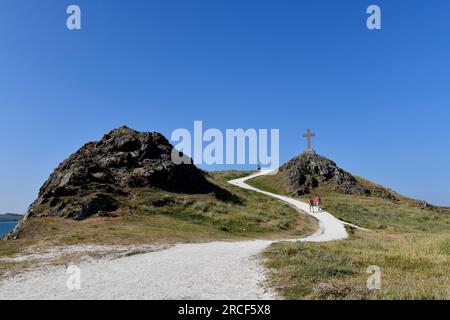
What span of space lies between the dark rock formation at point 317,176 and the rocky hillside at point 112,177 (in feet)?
102

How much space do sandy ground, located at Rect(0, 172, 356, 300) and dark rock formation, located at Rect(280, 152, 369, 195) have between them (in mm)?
58823

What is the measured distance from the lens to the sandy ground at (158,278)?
14.2 metres

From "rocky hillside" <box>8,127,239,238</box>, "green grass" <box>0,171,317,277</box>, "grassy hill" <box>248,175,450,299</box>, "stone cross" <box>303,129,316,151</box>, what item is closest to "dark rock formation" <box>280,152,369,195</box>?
"stone cross" <box>303,129,316,151</box>

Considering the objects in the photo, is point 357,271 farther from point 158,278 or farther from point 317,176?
point 317,176

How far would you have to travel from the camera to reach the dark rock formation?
3194 inches

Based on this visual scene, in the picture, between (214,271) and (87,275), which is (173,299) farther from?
(87,275)

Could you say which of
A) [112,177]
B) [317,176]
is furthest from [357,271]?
[317,176]

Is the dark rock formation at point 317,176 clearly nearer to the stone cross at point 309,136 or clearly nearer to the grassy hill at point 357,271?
the stone cross at point 309,136

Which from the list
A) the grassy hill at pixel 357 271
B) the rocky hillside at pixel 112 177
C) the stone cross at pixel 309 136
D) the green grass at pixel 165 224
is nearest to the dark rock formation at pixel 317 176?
the stone cross at pixel 309 136

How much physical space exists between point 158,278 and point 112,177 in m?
31.1

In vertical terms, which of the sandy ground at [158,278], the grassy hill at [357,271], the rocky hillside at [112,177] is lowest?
the sandy ground at [158,278]

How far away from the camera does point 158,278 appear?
16672 mm
